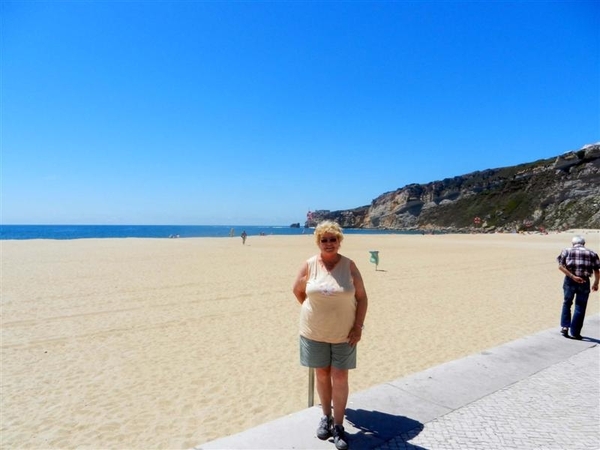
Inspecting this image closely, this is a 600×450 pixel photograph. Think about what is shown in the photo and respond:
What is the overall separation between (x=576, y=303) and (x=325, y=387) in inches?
196

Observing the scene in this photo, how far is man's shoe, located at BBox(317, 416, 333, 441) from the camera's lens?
3.11 meters

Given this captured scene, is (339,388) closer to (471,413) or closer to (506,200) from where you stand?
(471,413)

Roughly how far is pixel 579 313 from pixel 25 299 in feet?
40.5

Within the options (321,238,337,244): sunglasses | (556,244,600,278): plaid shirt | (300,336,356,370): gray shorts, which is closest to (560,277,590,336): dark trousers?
(556,244,600,278): plaid shirt

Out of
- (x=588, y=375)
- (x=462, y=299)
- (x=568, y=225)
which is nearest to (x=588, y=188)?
(x=568, y=225)

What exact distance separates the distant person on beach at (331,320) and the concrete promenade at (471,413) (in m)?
0.31

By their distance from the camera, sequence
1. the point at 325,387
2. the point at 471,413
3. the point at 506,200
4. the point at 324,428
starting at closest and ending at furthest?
1. the point at 324,428
2. the point at 325,387
3. the point at 471,413
4. the point at 506,200

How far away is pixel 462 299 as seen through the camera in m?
10.5

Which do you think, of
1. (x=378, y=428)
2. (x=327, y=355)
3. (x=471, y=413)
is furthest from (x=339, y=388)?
(x=471, y=413)

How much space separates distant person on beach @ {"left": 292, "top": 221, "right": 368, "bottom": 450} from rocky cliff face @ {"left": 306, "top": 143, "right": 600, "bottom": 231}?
177 ft

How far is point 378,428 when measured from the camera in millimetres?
3303

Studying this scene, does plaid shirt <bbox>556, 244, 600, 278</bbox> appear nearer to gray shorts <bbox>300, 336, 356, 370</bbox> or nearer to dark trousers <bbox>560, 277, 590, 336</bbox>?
dark trousers <bbox>560, 277, 590, 336</bbox>

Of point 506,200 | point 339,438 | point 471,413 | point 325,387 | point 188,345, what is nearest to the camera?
point 339,438

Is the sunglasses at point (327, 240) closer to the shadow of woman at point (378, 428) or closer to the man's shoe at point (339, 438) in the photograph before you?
the man's shoe at point (339, 438)
